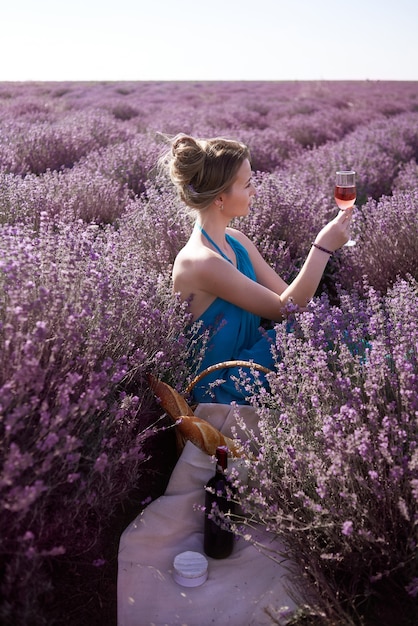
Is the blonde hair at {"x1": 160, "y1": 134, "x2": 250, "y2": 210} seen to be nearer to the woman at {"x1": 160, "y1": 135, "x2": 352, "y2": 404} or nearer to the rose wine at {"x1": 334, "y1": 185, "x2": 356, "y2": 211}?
the woman at {"x1": 160, "y1": 135, "x2": 352, "y2": 404}

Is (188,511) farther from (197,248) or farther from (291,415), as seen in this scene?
(197,248)

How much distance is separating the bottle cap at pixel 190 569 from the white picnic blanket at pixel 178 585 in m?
0.03

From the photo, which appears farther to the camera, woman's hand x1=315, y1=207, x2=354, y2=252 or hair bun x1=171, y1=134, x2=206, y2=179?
hair bun x1=171, y1=134, x2=206, y2=179

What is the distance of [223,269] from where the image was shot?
289 cm

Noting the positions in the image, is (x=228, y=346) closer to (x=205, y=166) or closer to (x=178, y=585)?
(x=205, y=166)

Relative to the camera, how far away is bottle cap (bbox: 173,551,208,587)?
6.91ft

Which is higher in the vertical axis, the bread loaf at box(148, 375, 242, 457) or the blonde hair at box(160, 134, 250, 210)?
the blonde hair at box(160, 134, 250, 210)

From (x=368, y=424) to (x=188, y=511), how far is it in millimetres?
769

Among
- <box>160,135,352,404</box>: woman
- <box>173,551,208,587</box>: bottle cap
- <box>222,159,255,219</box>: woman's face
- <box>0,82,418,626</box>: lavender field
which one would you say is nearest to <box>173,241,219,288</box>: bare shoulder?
<box>160,135,352,404</box>: woman

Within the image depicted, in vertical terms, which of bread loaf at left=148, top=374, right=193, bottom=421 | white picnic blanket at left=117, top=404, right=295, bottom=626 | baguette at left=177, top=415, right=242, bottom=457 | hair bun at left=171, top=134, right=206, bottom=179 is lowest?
white picnic blanket at left=117, top=404, right=295, bottom=626

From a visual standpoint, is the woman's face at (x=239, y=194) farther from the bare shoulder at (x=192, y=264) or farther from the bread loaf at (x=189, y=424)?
the bread loaf at (x=189, y=424)

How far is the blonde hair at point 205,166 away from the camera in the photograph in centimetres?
307

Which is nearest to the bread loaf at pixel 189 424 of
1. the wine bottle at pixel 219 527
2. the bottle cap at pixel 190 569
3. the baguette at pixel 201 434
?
the baguette at pixel 201 434

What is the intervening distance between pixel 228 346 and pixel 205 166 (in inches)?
34.3
